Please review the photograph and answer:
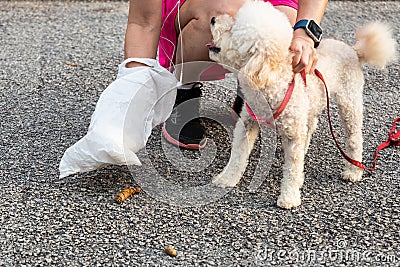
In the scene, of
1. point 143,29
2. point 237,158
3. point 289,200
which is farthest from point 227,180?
point 143,29

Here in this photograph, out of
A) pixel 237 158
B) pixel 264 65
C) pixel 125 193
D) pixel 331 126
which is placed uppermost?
pixel 264 65

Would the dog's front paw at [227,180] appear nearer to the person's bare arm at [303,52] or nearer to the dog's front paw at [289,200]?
the dog's front paw at [289,200]

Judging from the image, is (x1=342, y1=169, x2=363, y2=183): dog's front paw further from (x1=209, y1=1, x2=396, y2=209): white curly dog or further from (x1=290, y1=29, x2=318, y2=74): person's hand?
(x1=290, y1=29, x2=318, y2=74): person's hand

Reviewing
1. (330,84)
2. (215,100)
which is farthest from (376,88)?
(330,84)

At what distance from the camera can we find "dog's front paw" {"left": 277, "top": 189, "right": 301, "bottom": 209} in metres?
1.98

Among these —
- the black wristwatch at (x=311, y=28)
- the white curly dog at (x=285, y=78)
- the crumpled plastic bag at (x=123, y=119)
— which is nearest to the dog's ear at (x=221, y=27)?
the white curly dog at (x=285, y=78)

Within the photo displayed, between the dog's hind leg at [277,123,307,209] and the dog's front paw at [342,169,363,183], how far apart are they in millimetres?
250

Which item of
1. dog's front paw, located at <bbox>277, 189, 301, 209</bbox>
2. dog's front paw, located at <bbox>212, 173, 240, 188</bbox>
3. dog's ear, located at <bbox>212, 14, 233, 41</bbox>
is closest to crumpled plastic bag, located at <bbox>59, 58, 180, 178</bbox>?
dog's front paw, located at <bbox>212, 173, 240, 188</bbox>

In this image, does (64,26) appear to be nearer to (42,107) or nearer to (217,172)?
(42,107)

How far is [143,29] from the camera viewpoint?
2357mm

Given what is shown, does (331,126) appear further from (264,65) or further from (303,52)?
(264,65)

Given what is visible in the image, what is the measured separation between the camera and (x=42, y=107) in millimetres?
2801

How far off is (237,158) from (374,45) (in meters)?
0.66

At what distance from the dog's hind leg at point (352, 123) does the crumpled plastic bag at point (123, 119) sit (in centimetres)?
70
